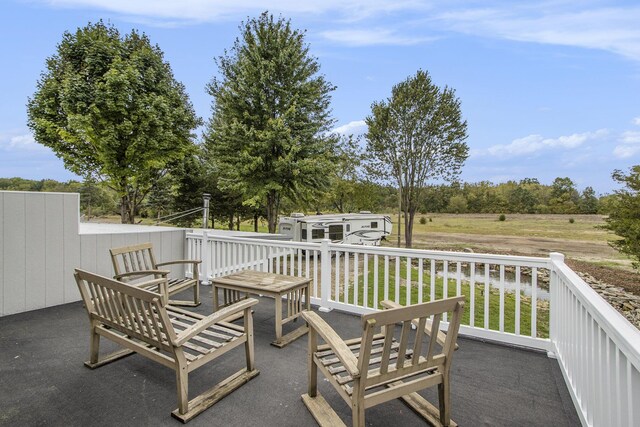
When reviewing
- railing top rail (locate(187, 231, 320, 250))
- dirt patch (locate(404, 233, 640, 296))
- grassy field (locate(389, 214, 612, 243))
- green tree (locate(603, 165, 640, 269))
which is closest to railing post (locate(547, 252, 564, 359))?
railing top rail (locate(187, 231, 320, 250))

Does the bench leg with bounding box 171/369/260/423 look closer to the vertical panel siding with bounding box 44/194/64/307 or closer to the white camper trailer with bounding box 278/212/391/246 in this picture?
the vertical panel siding with bounding box 44/194/64/307

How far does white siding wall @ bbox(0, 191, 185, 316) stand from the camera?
3818 mm

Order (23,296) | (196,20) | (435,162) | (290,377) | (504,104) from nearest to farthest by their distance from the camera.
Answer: (290,377) < (23,296) < (196,20) < (504,104) < (435,162)

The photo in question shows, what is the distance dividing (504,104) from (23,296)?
14793 millimetres

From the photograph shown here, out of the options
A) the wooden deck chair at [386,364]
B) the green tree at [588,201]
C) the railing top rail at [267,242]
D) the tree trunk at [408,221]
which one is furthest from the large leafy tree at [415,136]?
the wooden deck chair at [386,364]

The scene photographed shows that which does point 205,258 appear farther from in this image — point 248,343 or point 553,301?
point 553,301

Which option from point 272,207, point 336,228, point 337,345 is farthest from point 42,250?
point 336,228

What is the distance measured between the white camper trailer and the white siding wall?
666 cm

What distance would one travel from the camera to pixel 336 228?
39.1 feet

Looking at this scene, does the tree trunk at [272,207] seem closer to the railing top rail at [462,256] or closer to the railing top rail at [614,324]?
the railing top rail at [462,256]

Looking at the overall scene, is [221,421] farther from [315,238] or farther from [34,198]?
[315,238]

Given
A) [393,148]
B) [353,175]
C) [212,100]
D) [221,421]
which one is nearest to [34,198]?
[221,421]

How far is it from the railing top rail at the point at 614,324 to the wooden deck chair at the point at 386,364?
0.60 metres

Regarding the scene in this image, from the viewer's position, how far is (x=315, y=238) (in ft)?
36.6
